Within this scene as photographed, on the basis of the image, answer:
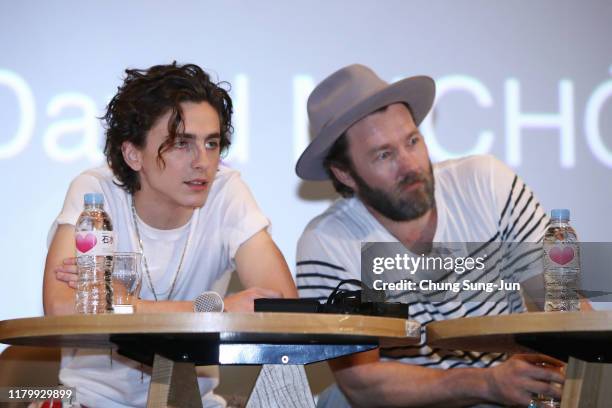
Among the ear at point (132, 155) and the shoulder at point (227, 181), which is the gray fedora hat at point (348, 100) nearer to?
the shoulder at point (227, 181)

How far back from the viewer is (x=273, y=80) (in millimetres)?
3549

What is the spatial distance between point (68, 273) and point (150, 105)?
724mm

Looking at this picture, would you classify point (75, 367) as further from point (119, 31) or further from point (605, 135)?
point (605, 135)

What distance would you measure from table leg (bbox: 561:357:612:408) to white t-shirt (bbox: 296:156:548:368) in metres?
0.94

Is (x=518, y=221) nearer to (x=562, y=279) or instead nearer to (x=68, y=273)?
(x=562, y=279)

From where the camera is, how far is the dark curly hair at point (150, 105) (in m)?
3.00

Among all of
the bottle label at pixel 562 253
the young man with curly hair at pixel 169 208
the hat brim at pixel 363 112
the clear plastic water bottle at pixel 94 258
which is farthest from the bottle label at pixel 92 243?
the hat brim at pixel 363 112

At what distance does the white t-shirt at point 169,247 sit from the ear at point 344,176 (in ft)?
1.23

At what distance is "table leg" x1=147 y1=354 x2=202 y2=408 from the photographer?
205 cm

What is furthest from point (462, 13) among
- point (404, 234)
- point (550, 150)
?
point (404, 234)

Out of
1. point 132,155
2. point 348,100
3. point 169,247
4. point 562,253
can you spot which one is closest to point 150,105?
point 132,155

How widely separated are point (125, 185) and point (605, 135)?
1.72 m

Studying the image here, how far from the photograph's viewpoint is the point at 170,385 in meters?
2.08

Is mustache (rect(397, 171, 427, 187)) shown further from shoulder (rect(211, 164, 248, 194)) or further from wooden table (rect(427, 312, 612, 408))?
wooden table (rect(427, 312, 612, 408))
